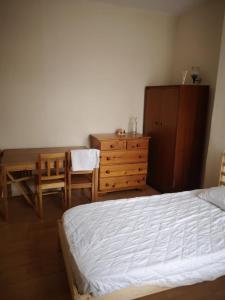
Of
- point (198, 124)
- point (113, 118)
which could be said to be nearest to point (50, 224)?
point (113, 118)

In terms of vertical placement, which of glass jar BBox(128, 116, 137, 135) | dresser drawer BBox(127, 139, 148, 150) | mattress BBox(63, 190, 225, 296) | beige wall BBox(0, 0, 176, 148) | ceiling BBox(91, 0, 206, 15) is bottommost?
mattress BBox(63, 190, 225, 296)

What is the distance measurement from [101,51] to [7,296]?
3.31 meters

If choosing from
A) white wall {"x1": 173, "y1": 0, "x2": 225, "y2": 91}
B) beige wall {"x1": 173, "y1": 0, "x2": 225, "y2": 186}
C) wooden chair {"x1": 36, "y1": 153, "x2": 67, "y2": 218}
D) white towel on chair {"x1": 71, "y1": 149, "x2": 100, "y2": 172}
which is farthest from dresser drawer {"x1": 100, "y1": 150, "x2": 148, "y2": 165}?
white wall {"x1": 173, "y1": 0, "x2": 225, "y2": 91}

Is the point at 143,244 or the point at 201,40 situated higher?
the point at 201,40

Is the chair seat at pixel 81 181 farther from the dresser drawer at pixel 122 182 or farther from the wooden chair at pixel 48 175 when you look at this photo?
the dresser drawer at pixel 122 182

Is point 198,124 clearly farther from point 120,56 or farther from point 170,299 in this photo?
point 170,299

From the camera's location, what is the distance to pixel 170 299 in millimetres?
1795

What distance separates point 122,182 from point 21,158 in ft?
4.96

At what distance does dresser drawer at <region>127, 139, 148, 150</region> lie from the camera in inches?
142

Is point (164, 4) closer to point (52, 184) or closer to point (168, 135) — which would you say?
point (168, 135)

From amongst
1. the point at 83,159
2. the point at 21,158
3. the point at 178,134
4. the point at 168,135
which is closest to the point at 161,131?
the point at 168,135

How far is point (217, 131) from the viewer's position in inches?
119

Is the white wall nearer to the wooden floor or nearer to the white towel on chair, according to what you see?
the white towel on chair

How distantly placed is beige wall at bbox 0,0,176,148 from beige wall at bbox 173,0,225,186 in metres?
0.23
